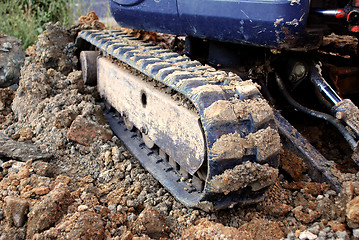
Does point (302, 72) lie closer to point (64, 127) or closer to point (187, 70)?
point (187, 70)

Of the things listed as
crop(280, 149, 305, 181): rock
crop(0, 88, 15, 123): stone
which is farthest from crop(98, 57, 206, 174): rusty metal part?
crop(0, 88, 15, 123): stone

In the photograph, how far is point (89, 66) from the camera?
3.77 meters

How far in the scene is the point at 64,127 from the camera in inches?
123

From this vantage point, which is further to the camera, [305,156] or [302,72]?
[302,72]

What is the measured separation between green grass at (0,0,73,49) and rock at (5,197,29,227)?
4.14 m

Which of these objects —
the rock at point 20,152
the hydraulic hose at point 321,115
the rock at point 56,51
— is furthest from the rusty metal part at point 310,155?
the rock at point 56,51

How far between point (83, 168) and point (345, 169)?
189 centimetres

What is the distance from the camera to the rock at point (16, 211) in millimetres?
2102

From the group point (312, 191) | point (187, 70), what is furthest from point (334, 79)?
point (187, 70)

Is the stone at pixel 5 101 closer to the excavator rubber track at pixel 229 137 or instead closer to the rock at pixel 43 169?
the rock at pixel 43 169

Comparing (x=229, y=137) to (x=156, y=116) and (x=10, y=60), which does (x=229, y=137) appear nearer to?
(x=156, y=116)

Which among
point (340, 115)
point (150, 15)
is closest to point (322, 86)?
point (340, 115)

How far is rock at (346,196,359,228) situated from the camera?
1925 mm

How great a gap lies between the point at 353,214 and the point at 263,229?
0.47 metres
